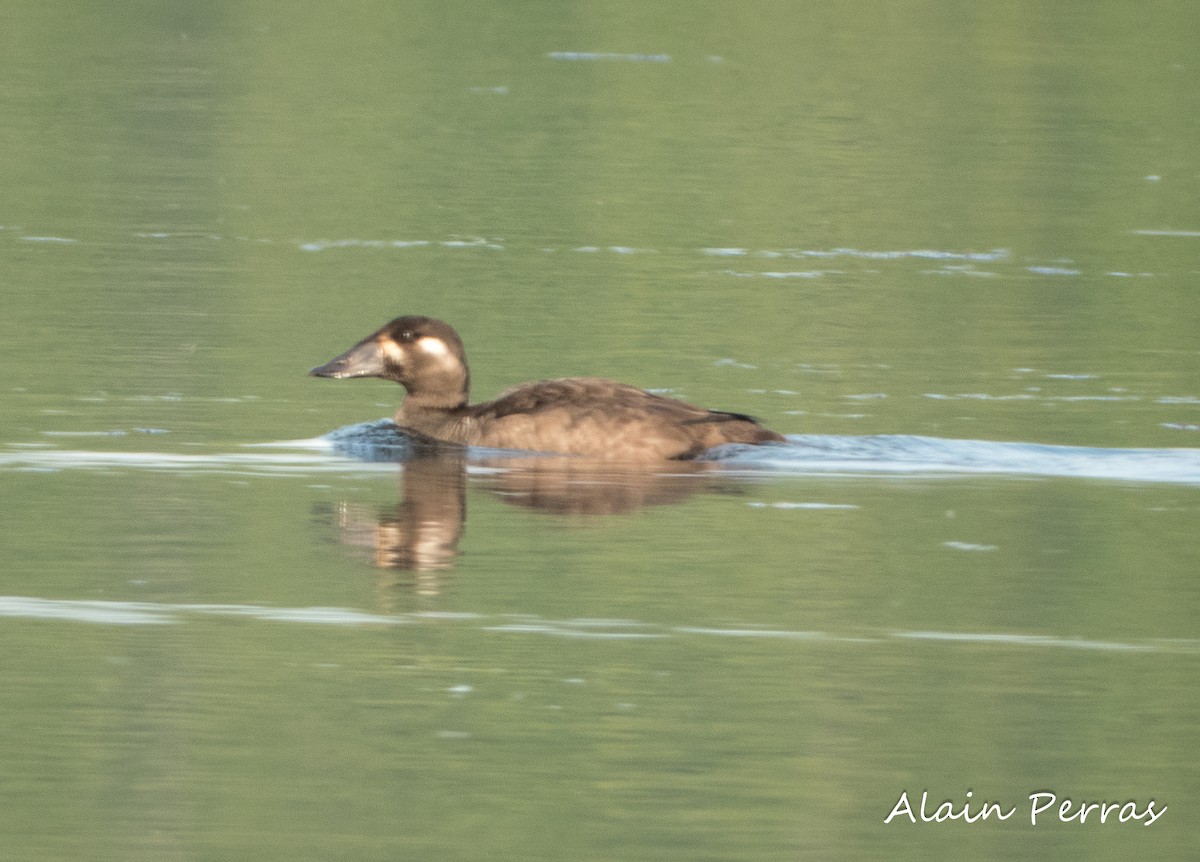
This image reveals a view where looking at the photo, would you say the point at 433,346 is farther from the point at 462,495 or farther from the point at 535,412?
the point at 462,495

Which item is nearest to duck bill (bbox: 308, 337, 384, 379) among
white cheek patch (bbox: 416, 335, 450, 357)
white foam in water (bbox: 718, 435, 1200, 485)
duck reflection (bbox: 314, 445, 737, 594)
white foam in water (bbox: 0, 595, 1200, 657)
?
white cheek patch (bbox: 416, 335, 450, 357)

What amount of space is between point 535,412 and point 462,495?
4.52 ft

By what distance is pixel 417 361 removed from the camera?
1508cm

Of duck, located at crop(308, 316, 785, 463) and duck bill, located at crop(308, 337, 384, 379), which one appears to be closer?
duck, located at crop(308, 316, 785, 463)

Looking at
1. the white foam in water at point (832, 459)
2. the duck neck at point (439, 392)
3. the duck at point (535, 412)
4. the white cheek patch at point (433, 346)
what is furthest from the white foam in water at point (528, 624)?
the white cheek patch at point (433, 346)

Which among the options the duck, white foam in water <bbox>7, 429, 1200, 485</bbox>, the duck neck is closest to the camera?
white foam in water <bbox>7, 429, 1200, 485</bbox>

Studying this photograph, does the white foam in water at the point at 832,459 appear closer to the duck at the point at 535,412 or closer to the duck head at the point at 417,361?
the duck at the point at 535,412

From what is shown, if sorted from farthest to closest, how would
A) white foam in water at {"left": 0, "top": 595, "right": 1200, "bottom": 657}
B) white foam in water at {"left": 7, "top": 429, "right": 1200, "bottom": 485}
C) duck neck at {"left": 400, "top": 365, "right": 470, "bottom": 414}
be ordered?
duck neck at {"left": 400, "top": 365, "right": 470, "bottom": 414} < white foam in water at {"left": 7, "top": 429, "right": 1200, "bottom": 485} < white foam in water at {"left": 0, "top": 595, "right": 1200, "bottom": 657}

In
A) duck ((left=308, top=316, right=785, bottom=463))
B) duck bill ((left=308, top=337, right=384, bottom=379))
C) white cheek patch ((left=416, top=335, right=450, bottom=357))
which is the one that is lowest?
duck ((left=308, top=316, right=785, bottom=463))

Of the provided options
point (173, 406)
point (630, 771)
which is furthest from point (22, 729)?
point (173, 406)

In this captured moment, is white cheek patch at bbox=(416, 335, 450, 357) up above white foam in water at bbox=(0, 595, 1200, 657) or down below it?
above

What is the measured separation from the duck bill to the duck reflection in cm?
81

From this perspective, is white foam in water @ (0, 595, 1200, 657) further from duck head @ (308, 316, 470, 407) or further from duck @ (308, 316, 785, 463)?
duck head @ (308, 316, 470, 407)

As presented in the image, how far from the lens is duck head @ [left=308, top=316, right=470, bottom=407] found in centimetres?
1502
